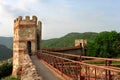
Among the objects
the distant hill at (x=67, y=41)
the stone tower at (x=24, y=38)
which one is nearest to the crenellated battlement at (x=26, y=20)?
the stone tower at (x=24, y=38)

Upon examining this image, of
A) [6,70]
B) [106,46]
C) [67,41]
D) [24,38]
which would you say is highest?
[67,41]

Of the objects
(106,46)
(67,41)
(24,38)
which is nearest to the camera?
(24,38)

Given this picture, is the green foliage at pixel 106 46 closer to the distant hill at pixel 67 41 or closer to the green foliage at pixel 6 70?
the green foliage at pixel 6 70

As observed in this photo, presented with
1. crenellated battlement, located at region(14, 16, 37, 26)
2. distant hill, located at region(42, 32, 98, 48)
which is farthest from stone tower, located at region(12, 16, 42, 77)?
distant hill, located at region(42, 32, 98, 48)

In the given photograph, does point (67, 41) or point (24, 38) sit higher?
point (67, 41)

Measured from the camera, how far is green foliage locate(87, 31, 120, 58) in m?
39.9

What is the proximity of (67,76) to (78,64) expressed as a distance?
2.03 meters

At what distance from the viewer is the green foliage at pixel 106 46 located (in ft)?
131

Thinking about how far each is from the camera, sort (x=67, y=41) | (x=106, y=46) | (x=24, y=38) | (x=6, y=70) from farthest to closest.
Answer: (x=67, y=41), (x=6, y=70), (x=106, y=46), (x=24, y=38)

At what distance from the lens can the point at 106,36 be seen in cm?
4188

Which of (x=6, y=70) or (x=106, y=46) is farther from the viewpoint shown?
(x=6, y=70)

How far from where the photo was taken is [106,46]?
132 ft

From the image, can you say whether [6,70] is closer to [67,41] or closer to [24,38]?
[24,38]

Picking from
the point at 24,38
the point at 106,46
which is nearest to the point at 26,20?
the point at 24,38
